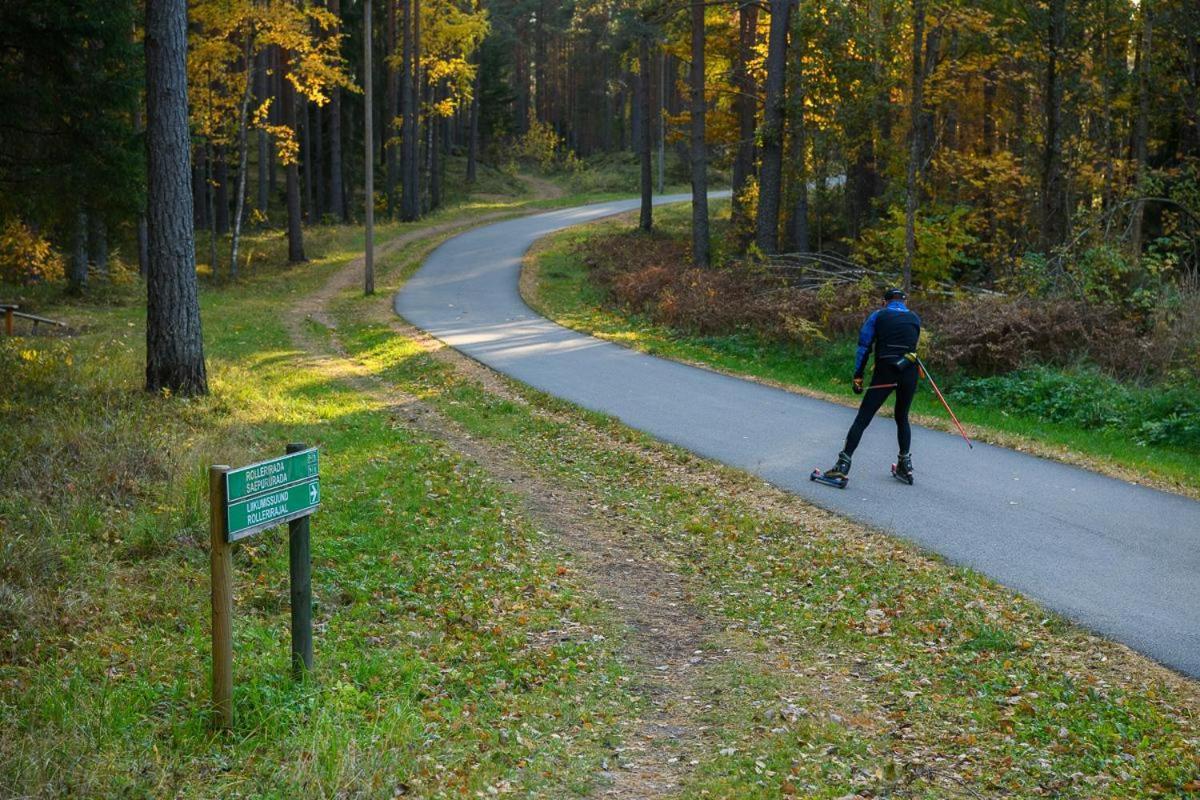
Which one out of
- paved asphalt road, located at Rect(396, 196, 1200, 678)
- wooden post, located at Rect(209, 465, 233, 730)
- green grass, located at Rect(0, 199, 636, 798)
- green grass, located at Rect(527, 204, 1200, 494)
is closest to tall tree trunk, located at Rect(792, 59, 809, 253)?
green grass, located at Rect(527, 204, 1200, 494)

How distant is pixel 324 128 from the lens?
4791 cm

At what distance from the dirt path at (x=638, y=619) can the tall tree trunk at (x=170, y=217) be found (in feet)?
10.4

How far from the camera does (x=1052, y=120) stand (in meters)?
22.6

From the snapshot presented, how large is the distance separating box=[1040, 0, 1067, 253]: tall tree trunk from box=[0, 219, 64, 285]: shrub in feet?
76.8

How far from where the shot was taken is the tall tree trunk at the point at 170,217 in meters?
13.5

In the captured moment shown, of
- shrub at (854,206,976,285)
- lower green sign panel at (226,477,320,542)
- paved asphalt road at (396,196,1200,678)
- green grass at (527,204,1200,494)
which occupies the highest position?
shrub at (854,206,976,285)

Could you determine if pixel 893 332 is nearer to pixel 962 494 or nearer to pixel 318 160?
pixel 962 494

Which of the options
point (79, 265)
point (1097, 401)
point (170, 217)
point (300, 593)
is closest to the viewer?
point (300, 593)

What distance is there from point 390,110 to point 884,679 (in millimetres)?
48500

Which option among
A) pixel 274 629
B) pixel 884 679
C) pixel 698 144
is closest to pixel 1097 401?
pixel 884 679

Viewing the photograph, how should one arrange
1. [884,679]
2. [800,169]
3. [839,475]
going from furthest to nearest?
[800,169], [839,475], [884,679]

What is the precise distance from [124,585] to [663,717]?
4094 millimetres

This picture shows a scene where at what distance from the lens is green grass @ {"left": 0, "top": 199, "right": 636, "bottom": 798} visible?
546 cm

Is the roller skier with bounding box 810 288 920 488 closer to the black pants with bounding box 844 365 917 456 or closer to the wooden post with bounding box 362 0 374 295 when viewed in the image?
the black pants with bounding box 844 365 917 456
